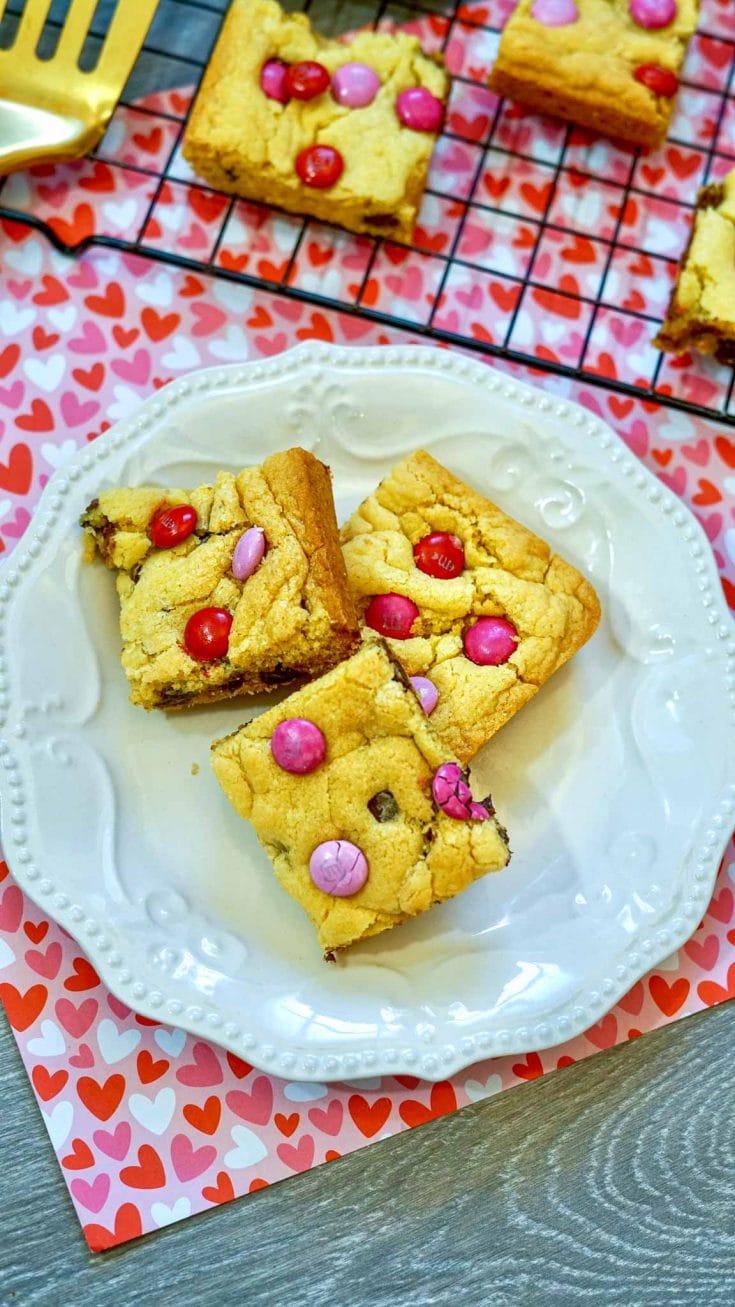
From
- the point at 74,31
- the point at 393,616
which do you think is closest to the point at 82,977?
the point at 393,616

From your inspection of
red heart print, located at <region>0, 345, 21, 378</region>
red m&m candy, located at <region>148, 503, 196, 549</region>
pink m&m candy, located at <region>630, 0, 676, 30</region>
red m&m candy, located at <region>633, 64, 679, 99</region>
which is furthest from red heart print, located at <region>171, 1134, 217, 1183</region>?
pink m&m candy, located at <region>630, 0, 676, 30</region>

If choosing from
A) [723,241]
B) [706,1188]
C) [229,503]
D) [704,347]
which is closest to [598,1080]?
[706,1188]

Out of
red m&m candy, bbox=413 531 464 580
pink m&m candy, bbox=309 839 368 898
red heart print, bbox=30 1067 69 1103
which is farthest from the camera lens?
red m&m candy, bbox=413 531 464 580

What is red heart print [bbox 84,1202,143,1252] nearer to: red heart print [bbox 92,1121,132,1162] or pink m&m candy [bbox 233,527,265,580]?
red heart print [bbox 92,1121,132,1162]

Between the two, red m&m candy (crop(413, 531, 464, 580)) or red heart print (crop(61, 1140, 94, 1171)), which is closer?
red heart print (crop(61, 1140, 94, 1171))

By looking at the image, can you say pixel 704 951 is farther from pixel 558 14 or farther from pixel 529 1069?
pixel 558 14

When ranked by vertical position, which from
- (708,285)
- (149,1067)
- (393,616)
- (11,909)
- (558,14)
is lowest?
(149,1067)

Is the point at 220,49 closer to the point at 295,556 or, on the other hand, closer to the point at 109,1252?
the point at 295,556
